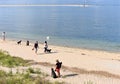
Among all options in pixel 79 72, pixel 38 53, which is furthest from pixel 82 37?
pixel 79 72

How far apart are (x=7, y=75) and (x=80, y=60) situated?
1187cm

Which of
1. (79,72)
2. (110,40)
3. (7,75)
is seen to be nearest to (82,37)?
(110,40)

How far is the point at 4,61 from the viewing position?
27.5 meters

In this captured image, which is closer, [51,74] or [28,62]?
[51,74]

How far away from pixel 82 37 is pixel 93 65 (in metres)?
28.4

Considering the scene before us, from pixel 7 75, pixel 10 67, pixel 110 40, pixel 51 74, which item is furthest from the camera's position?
pixel 110 40

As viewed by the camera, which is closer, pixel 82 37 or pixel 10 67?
pixel 10 67

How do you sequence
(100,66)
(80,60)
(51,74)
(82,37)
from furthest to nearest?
1. (82,37)
2. (80,60)
3. (100,66)
4. (51,74)

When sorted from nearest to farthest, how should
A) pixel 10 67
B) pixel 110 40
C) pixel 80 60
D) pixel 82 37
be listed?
pixel 10 67, pixel 80 60, pixel 110 40, pixel 82 37

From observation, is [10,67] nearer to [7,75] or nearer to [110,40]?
[7,75]

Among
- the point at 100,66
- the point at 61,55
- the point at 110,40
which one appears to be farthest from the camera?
the point at 110,40

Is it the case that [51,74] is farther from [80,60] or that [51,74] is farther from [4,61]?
[80,60]

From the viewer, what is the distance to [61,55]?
34906mm

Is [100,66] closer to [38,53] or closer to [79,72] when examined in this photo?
[79,72]
